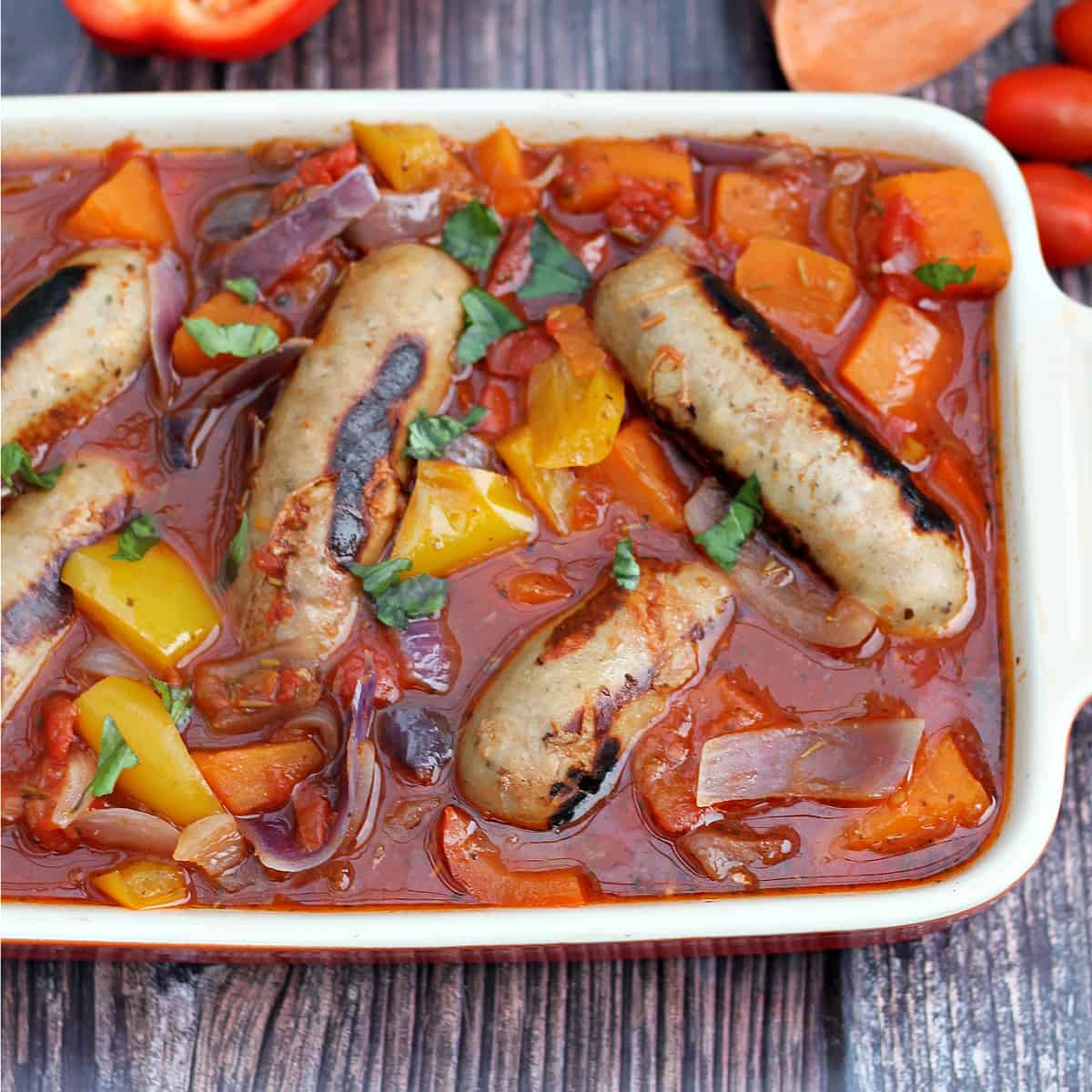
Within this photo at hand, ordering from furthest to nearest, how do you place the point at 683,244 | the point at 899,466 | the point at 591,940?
1. the point at 683,244
2. the point at 899,466
3. the point at 591,940

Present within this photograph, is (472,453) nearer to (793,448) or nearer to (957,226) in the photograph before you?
(793,448)

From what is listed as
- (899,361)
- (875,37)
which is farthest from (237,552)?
(875,37)

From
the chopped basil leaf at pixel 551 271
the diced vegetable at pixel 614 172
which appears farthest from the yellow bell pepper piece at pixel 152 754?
the diced vegetable at pixel 614 172

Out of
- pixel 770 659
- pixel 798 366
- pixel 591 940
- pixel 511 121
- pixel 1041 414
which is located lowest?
pixel 591 940

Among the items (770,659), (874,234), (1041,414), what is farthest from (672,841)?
(874,234)

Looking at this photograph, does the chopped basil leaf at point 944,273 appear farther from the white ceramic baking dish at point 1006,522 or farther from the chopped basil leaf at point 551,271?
the chopped basil leaf at point 551,271

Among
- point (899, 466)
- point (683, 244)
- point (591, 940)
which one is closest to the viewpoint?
point (591, 940)

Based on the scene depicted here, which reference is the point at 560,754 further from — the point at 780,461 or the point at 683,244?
the point at 683,244
